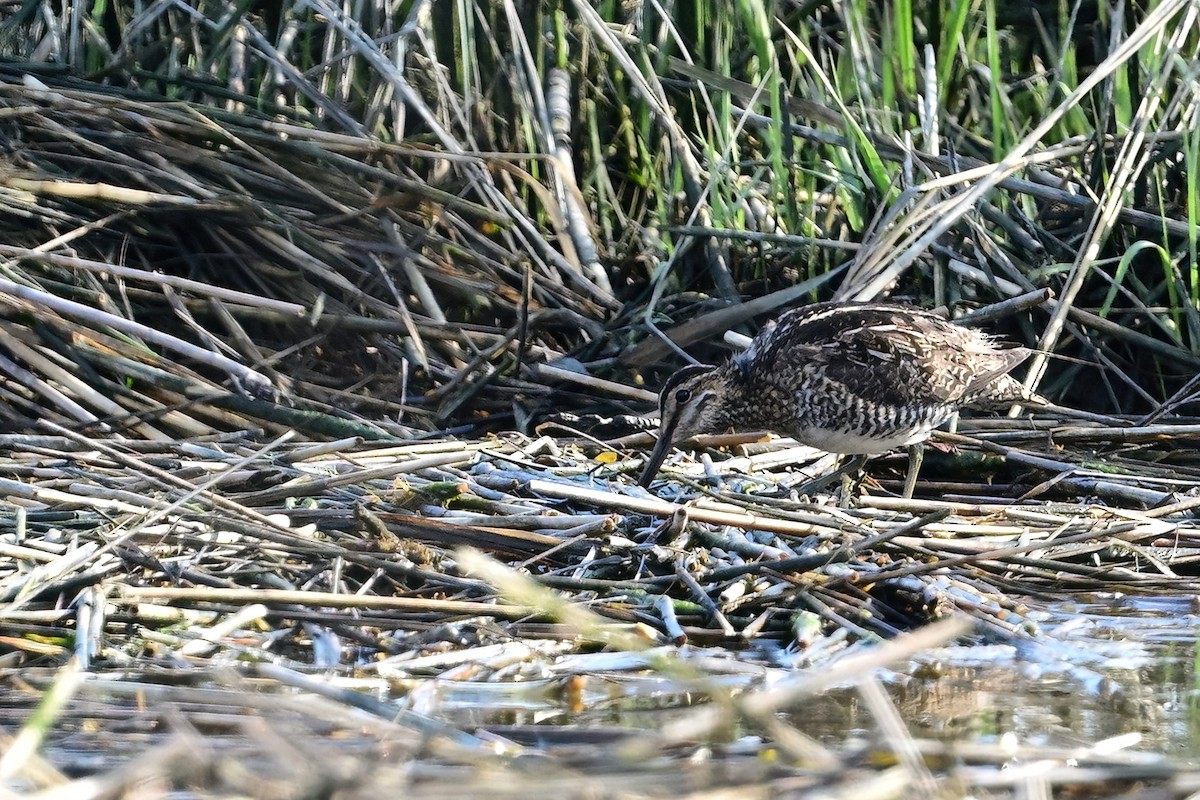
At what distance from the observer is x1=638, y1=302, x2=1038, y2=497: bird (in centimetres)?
522

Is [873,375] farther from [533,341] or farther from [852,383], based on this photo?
[533,341]

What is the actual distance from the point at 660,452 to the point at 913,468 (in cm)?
93

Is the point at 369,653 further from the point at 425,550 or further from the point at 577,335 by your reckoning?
the point at 577,335

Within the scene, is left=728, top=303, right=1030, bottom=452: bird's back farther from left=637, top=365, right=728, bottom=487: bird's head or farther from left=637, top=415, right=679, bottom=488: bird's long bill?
left=637, top=415, right=679, bottom=488: bird's long bill

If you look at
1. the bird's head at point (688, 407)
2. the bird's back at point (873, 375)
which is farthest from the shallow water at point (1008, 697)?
the bird's head at point (688, 407)

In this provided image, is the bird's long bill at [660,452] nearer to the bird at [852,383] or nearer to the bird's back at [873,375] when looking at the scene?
the bird at [852,383]

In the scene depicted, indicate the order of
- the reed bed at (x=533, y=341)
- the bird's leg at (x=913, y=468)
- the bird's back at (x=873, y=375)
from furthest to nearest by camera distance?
the bird's leg at (x=913, y=468), the bird's back at (x=873, y=375), the reed bed at (x=533, y=341)

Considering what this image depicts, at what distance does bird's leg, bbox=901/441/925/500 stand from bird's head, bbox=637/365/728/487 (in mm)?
687

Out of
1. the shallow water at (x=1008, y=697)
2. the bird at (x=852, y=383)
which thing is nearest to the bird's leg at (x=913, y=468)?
the bird at (x=852, y=383)

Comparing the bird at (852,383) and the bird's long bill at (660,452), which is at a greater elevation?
the bird at (852,383)

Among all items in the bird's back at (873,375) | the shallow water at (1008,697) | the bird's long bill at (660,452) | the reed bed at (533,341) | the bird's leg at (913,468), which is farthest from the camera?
the bird's leg at (913,468)

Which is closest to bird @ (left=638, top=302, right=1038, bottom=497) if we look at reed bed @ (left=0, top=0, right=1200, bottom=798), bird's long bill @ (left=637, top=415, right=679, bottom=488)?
bird's long bill @ (left=637, top=415, right=679, bottom=488)

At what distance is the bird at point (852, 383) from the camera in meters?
5.22

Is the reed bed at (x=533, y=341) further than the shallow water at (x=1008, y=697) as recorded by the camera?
Yes
